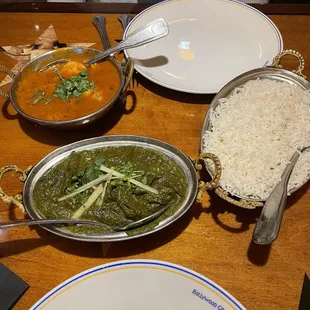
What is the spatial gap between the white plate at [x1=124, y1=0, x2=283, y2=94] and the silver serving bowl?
15 centimetres

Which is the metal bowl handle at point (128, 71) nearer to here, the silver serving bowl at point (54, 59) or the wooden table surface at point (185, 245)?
the silver serving bowl at point (54, 59)

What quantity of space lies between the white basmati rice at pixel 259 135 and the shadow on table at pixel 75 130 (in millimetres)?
→ 501

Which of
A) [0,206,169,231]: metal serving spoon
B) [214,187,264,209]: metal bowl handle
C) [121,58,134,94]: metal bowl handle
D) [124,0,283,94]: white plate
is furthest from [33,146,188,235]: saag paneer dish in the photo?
[124,0,283,94]: white plate

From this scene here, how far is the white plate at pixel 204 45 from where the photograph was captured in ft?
6.30

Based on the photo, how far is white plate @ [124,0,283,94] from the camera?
1.92 meters

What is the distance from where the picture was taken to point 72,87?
5.91 feet

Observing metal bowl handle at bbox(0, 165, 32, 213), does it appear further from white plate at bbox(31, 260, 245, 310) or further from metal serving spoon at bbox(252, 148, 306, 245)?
metal serving spoon at bbox(252, 148, 306, 245)

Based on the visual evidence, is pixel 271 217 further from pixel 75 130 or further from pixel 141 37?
pixel 141 37

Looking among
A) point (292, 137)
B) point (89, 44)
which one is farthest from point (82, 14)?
point (292, 137)

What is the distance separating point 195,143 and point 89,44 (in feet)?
3.13

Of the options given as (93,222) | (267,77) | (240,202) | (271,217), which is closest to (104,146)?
(93,222)

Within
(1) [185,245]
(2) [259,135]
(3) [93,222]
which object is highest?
(2) [259,135]

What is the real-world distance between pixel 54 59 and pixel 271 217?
1343 mm

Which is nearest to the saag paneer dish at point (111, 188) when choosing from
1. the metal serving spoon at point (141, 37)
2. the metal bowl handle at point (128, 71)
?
the metal bowl handle at point (128, 71)
